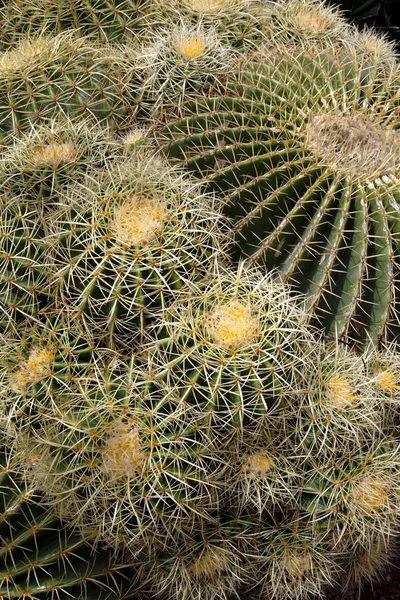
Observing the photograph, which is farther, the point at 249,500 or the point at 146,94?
the point at 146,94

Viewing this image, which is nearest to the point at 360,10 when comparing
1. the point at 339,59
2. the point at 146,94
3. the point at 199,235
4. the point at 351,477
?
the point at 339,59

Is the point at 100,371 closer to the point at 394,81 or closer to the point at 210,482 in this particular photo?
the point at 210,482

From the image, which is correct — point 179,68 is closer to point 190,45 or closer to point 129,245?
point 190,45

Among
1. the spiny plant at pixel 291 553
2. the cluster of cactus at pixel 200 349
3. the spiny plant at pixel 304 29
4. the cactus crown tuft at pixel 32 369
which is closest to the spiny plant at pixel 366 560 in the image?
the cluster of cactus at pixel 200 349

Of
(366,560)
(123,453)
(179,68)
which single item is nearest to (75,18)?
(179,68)

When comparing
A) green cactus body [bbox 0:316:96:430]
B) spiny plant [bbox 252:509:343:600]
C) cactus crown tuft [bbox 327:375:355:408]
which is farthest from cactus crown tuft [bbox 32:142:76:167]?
spiny plant [bbox 252:509:343:600]

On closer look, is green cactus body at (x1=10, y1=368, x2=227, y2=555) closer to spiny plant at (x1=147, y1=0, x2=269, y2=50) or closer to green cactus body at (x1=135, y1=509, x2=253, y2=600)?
green cactus body at (x1=135, y1=509, x2=253, y2=600)
